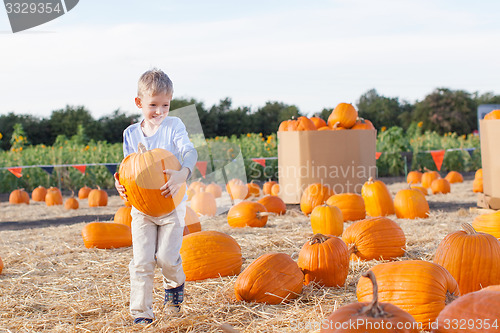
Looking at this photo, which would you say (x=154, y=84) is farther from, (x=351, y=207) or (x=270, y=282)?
(x=351, y=207)

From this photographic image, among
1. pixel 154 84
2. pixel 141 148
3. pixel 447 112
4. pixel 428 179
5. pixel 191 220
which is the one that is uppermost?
pixel 447 112

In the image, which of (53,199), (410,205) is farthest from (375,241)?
(53,199)

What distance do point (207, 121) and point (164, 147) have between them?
18674 millimetres

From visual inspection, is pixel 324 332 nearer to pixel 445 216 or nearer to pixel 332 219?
pixel 332 219

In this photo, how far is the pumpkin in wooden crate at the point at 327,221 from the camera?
4461 millimetres

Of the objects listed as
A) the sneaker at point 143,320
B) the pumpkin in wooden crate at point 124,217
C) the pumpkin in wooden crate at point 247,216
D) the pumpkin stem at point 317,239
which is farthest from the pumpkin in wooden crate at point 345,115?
the sneaker at point 143,320

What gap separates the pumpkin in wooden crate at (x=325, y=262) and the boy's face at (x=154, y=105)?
1203mm

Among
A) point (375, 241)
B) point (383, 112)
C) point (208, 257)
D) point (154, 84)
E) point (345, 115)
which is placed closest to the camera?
point (154, 84)

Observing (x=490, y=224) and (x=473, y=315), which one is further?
(x=490, y=224)

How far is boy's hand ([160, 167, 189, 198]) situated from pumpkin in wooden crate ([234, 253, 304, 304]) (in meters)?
0.63

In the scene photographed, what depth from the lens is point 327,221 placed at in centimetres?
447

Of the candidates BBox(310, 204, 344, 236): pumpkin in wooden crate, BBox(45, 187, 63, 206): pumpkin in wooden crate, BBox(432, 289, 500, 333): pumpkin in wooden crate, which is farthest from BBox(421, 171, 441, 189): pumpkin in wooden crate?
BBox(432, 289, 500, 333): pumpkin in wooden crate

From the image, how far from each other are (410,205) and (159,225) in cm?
361

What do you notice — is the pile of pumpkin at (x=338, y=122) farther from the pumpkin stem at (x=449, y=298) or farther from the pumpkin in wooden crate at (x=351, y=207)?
the pumpkin stem at (x=449, y=298)
